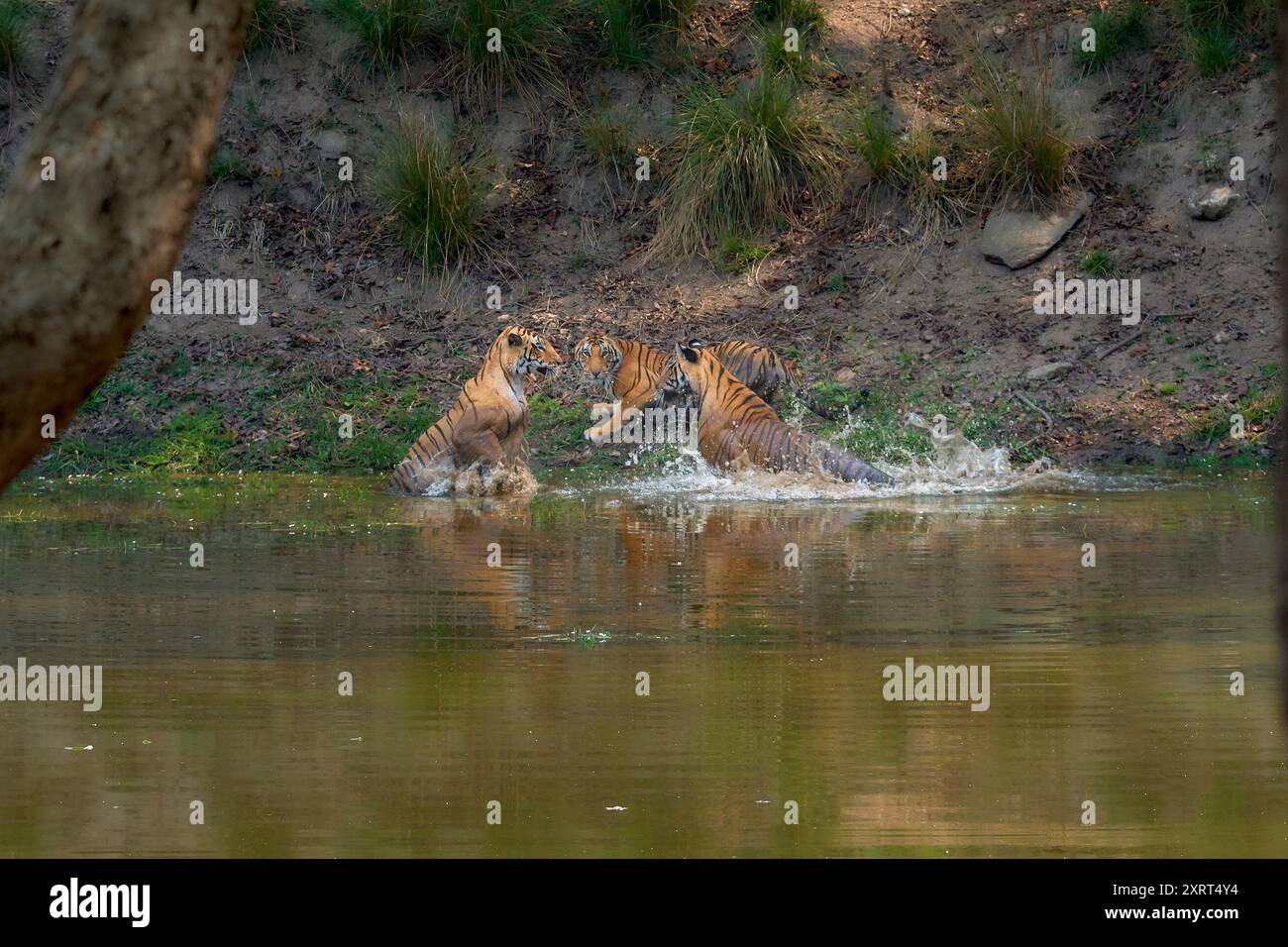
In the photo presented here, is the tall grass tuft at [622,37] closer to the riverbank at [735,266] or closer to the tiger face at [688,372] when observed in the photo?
the riverbank at [735,266]

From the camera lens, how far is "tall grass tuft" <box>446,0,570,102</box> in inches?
717

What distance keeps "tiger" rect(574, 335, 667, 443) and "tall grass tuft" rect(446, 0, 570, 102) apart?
4935mm

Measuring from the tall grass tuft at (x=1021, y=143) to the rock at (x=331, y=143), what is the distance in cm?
632

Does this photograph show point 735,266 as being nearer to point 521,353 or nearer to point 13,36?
point 521,353

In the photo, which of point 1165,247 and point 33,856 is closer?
point 33,856

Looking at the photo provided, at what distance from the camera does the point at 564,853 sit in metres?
4.57

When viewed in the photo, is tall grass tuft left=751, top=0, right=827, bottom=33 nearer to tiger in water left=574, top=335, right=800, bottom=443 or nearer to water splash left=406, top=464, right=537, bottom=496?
tiger in water left=574, top=335, right=800, bottom=443

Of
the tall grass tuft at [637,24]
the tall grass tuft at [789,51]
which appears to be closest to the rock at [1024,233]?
the tall grass tuft at [789,51]

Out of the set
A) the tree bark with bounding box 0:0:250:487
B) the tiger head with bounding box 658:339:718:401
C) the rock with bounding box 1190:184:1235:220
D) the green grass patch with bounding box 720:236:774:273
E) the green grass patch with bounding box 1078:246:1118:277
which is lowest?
the tree bark with bounding box 0:0:250:487

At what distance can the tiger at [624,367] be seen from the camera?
47.0ft

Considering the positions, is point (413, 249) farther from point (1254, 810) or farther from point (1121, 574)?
point (1254, 810)

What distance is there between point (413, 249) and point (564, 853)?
12.8 metres

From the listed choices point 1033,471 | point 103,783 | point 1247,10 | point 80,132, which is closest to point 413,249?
point 1033,471

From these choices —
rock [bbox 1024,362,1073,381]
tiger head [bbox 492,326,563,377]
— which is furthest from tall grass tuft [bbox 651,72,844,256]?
tiger head [bbox 492,326,563,377]
